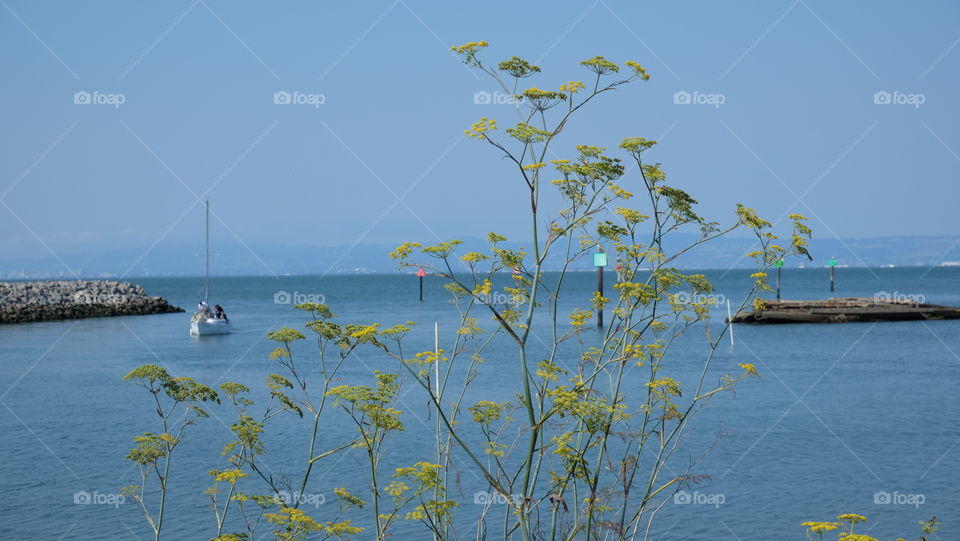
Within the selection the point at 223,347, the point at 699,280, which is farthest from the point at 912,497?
the point at 223,347

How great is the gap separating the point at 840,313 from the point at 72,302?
53.0 metres

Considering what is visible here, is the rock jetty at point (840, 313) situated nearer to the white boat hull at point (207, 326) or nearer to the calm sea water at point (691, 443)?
the calm sea water at point (691, 443)

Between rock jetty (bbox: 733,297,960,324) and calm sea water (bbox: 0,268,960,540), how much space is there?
50.3ft

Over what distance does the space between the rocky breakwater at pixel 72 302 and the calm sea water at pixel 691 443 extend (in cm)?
2483

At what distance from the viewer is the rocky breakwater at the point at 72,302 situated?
65.2 meters

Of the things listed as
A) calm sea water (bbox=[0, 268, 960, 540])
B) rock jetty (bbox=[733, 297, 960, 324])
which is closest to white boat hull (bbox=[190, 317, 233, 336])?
calm sea water (bbox=[0, 268, 960, 540])

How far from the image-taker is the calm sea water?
1586 cm

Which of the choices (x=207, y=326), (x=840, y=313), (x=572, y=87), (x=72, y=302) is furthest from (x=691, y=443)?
(x=72, y=302)

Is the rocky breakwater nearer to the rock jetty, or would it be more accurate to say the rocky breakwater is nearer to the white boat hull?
the white boat hull

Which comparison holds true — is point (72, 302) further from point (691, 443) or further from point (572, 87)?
point (572, 87)

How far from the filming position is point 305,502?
16.1m

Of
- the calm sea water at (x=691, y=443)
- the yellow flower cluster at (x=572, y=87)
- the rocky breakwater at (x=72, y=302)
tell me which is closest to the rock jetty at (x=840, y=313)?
the calm sea water at (x=691, y=443)

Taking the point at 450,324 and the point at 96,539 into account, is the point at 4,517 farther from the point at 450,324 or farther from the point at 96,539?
the point at 450,324

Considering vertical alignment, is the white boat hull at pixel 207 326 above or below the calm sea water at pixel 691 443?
above
